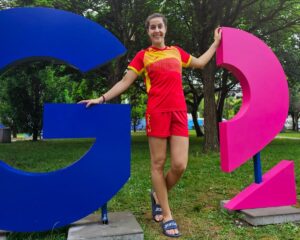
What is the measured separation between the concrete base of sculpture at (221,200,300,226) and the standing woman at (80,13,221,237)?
2.90 ft

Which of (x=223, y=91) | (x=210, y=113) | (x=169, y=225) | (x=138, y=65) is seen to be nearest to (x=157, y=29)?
(x=138, y=65)

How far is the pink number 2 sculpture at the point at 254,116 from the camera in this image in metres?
4.21

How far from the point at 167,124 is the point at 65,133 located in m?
0.95

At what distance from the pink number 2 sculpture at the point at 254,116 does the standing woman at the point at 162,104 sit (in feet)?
2.14

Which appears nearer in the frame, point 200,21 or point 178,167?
point 178,167

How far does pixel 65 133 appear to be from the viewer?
3.60 m

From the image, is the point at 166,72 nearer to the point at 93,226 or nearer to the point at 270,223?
the point at 93,226

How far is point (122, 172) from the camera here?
3818 millimetres

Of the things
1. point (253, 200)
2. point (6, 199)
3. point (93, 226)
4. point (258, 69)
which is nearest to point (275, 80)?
point (258, 69)

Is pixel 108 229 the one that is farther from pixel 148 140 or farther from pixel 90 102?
pixel 90 102

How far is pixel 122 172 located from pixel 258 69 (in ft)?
6.24

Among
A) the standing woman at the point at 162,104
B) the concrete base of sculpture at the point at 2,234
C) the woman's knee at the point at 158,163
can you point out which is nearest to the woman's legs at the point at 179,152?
the standing woman at the point at 162,104

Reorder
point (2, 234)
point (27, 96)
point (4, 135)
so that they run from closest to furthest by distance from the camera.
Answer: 1. point (2, 234)
2. point (4, 135)
3. point (27, 96)

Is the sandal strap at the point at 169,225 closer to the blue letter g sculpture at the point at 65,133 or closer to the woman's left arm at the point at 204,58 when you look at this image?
the blue letter g sculpture at the point at 65,133
